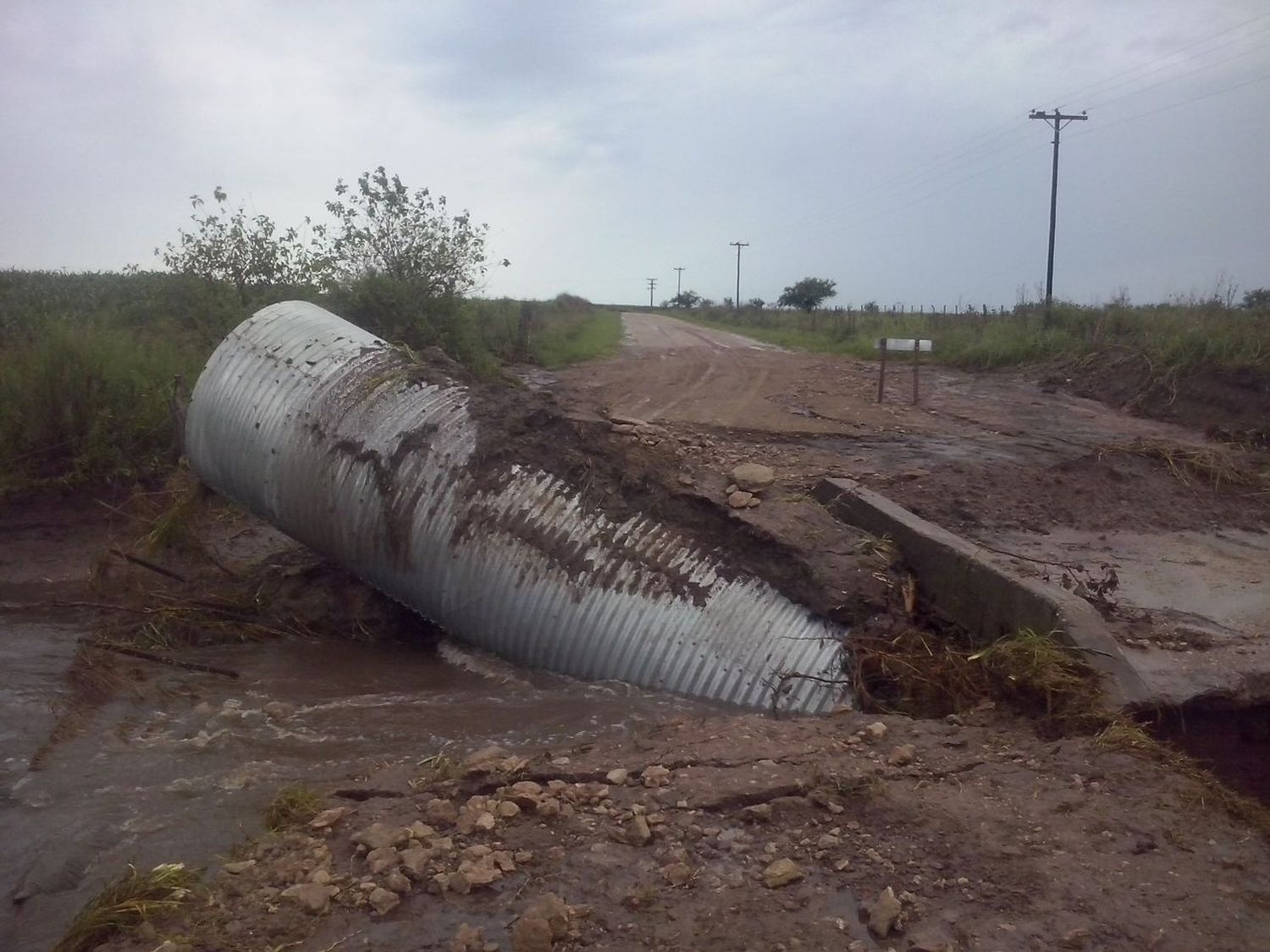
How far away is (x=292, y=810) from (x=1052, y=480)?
675cm

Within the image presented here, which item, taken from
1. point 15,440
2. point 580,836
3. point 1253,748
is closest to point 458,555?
point 580,836

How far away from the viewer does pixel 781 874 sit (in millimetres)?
2992

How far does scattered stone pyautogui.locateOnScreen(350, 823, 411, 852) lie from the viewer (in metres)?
3.17

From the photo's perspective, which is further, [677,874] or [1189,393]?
[1189,393]

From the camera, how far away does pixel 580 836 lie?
→ 325 cm

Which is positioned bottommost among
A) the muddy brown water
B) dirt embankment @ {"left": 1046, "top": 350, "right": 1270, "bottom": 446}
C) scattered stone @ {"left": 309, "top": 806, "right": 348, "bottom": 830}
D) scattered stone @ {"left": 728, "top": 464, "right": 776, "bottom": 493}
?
the muddy brown water

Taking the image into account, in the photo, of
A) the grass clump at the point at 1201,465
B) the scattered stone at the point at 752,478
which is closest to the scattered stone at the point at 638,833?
the scattered stone at the point at 752,478

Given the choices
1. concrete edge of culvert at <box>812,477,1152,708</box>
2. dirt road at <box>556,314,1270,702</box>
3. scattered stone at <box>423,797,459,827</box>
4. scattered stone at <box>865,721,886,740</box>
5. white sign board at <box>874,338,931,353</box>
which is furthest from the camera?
white sign board at <box>874,338,931,353</box>

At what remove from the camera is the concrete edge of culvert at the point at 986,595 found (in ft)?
14.2

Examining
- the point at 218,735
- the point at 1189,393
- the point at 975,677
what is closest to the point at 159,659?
the point at 218,735

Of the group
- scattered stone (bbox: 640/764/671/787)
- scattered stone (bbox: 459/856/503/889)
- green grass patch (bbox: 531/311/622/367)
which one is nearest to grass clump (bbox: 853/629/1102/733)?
scattered stone (bbox: 640/764/671/787)

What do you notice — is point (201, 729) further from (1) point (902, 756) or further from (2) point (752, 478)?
(2) point (752, 478)

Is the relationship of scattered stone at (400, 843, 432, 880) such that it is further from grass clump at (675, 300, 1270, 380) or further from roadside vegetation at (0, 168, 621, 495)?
grass clump at (675, 300, 1270, 380)

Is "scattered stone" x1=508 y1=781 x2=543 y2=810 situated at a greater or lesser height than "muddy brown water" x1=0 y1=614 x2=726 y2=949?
greater
